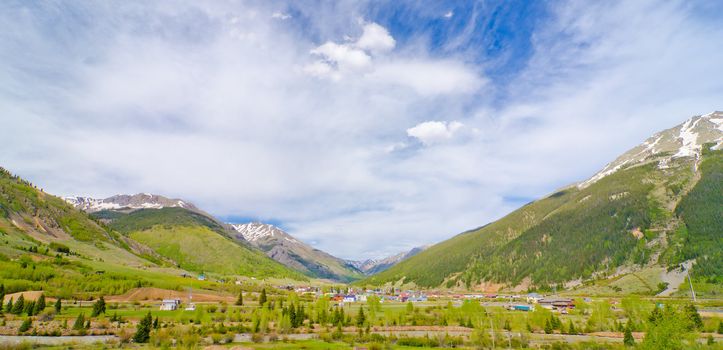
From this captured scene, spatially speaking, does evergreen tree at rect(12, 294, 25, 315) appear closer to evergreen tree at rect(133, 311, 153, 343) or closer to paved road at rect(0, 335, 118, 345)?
paved road at rect(0, 335, 118, 345)

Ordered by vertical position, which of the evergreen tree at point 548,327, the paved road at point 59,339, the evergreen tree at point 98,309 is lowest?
the evergreen tree at point 548,327

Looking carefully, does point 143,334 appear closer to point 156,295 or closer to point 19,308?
point 19,308

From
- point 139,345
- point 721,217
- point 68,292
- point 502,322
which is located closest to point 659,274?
point 721,217

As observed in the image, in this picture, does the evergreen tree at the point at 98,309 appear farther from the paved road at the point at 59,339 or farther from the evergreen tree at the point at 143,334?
the evergreen tree at the point at 143,334

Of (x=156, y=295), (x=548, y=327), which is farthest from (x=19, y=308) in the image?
(x=548, y=327)

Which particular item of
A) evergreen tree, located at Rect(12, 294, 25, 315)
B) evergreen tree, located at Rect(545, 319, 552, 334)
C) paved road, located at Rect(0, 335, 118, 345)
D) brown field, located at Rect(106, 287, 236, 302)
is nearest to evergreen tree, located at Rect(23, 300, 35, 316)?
evergreen tree, located at Rect(12, 294, 25, 315)

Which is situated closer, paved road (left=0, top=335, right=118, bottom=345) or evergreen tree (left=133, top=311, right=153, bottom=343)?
paved road (left=0, top=335, right=118, bottom=345)

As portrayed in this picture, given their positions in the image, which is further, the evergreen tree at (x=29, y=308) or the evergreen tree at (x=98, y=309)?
the evergreen tree at (x=98, y=309)

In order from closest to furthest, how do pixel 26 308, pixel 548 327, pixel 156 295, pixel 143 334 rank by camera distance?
1. pixel 143 334
2. pixel 548 327
3. pixel 26 308
4. pixel 156 295

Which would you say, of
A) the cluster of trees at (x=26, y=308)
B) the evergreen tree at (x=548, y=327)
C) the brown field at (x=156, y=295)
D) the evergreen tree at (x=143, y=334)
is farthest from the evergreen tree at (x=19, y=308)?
the evergreen tree at (x=548, y=327)

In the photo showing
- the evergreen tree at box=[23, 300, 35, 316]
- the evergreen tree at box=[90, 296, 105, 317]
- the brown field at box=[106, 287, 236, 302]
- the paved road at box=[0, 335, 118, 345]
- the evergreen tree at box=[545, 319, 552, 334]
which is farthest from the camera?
the brown field at box=[106, 287, 236, 302]

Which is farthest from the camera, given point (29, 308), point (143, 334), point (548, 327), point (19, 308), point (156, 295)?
point (156, 295)

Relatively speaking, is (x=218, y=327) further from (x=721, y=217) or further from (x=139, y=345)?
(x=721, y=217)

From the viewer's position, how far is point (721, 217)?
195 m
